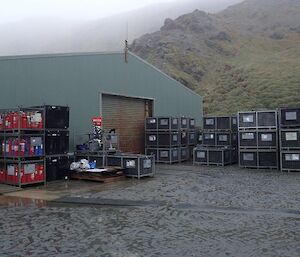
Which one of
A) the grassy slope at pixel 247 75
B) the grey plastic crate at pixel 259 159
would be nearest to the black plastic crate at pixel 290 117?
the grey plastic crate at pixel 259 159

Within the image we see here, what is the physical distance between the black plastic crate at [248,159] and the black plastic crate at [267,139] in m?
0.52

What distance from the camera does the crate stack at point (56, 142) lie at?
1421 cm

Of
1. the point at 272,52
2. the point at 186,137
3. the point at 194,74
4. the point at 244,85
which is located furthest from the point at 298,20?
the point at 186,137

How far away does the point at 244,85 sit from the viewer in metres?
56.3

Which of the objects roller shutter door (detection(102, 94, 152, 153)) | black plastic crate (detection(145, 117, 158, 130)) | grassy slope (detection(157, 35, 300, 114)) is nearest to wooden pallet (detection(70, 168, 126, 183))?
roller shutter door (detection(102, 94, 152, 153))

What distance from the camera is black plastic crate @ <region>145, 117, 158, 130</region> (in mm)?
23438

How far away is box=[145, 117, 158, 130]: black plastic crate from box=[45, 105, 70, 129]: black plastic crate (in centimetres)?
910

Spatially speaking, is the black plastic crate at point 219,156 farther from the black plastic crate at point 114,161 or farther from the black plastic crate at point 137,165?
the black plastic crate at point 114,161

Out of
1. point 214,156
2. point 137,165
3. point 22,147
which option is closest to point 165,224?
point 22,147

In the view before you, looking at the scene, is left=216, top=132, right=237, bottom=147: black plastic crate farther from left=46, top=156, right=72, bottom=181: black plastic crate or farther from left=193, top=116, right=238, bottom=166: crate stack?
left=46, top=156, right=72, bottom=181: black plastic crate

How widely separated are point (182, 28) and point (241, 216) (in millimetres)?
90973

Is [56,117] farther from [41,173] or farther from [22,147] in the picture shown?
[41,173]

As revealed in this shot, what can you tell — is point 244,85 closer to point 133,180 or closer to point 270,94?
point 270,94

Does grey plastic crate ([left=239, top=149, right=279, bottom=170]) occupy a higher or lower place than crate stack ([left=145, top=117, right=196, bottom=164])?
lower
